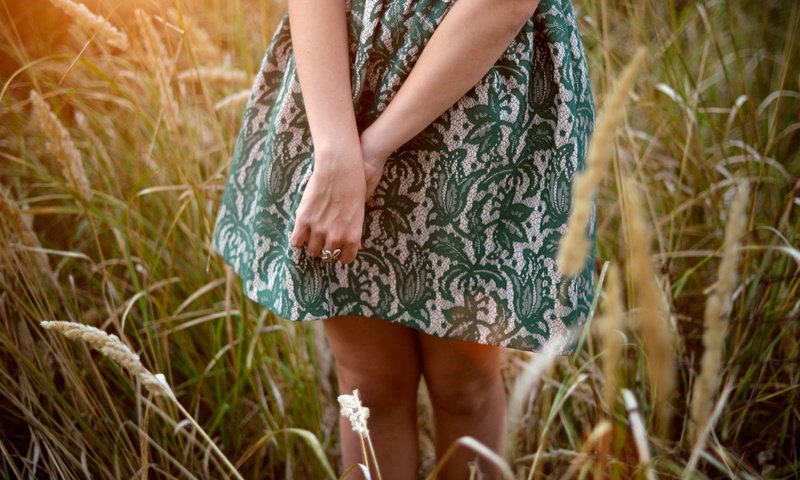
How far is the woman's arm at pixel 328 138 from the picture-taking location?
73cm

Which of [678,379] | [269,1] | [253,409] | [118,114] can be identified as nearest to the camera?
[678,379]

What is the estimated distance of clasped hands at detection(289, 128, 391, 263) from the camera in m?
0.72

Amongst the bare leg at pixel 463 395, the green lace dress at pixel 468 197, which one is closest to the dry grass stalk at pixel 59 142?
the green lace dress at pixel 468 197

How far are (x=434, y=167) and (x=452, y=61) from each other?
A: 0.13 meters

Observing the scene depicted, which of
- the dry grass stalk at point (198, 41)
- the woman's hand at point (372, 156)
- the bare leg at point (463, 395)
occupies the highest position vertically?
the dry grass stalk at point (198, 41)

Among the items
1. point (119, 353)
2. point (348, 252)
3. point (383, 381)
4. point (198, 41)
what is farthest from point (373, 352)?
point (198, 41)

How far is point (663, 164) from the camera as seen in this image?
161cm

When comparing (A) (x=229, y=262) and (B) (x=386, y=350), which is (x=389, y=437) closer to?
(B) (x=386, y=350)

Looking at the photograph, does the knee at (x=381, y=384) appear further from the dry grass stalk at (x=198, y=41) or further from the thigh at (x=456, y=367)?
the dry grass stalk at (x=198, y=41)

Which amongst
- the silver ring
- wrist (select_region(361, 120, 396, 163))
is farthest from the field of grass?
wrist (select_region(361, 120, 396, 163))

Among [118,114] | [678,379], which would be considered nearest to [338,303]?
[678,379]

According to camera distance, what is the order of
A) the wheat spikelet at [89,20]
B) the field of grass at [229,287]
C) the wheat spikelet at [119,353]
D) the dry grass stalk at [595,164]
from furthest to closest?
the field of grass at [229,287], the wheat spikelet at [89,20], the wheat spikelet at [119,353], the dry grass stalk at [595,164]

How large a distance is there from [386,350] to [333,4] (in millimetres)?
469

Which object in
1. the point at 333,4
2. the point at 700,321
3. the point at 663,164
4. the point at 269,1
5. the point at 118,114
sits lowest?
the point at 700,321
